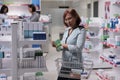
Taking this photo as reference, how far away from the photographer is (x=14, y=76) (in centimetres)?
312

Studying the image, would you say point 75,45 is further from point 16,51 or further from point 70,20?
point 16,51

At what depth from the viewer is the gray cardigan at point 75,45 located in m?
3.07

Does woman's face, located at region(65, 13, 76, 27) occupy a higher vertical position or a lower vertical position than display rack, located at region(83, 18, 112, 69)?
higher

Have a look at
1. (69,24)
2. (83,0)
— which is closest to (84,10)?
(83,0)

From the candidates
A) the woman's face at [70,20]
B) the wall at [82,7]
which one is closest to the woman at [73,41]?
the woman's face at [70,20]

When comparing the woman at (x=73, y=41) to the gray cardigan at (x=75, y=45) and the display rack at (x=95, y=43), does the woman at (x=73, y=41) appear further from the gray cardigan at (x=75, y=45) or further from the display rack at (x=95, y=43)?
the display rack at (x=95, y=43)

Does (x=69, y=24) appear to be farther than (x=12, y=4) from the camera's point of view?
No

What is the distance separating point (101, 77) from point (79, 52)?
106 inches

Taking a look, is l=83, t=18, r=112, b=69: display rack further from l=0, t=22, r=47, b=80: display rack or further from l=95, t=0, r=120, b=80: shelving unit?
l=0, t=22, r=47, b=80: display rack

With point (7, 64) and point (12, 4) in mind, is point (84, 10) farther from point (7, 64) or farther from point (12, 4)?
point (7, 64)

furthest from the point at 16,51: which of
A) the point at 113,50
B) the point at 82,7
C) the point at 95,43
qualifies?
the point at 82,7

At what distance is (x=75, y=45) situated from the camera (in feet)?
10.3

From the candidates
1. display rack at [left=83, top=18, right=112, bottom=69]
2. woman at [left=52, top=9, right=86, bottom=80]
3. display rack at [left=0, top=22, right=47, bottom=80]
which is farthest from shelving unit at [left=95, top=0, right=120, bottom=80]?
display rack at [left=0, top=22, right=47, bottom=80]

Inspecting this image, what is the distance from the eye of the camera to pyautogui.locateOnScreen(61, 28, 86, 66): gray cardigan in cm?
307
